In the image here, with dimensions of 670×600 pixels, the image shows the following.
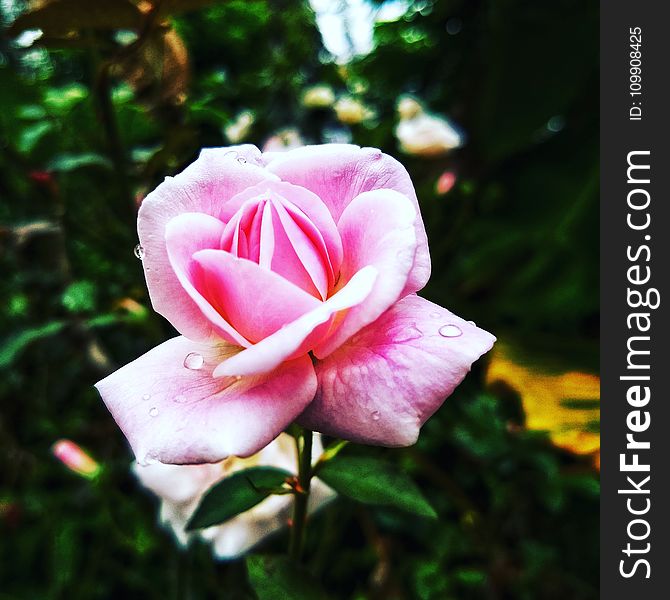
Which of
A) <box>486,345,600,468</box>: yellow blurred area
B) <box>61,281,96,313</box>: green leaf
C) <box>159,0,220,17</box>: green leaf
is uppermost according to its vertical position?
<box>159,0,220,17</box>: green leaf

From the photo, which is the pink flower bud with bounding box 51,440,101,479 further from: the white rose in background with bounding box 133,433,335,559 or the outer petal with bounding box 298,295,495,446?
the outer petal with bounding box 298,295,495,446

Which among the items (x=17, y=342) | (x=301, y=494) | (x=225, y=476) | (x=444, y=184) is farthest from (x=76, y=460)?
(x=444, y=184)

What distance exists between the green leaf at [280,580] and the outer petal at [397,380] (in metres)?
0.14

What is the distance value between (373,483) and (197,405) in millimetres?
158

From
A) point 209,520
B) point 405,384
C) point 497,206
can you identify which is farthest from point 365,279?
point 497,206

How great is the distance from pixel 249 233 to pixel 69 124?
0.52 m

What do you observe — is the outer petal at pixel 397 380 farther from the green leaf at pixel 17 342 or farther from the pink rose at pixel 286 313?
the green leaf at pixel 17 342

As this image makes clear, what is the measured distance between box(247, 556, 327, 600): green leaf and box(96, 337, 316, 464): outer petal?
0.14 metres

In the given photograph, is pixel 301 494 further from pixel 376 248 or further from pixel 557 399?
pixel 557 399

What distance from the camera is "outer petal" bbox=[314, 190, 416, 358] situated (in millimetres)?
280

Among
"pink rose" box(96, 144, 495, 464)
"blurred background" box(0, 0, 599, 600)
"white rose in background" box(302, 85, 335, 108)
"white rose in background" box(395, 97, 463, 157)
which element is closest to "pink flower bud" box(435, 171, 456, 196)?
"blurred background" box(0, 0, 599, 600)

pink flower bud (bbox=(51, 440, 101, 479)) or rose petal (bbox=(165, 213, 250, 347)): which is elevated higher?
rose petal (bbox=(165, 213, 250, 347))

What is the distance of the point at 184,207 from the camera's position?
330 millimetres

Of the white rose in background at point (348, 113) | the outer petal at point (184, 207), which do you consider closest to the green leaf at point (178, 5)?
the outer petal at point (184, 207)
